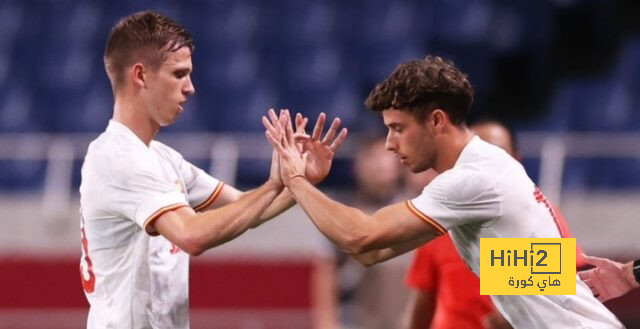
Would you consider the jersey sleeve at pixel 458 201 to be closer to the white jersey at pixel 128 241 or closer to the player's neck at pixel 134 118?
the white jersey at pixel 128 241

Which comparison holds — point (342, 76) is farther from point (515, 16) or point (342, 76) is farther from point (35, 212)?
point (35, 212)

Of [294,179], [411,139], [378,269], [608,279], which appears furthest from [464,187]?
[378,269]

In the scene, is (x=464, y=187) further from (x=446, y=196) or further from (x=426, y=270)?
(x=426, y=270)

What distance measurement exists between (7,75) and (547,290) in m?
8.66

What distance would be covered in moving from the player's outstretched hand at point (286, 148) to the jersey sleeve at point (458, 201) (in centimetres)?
45

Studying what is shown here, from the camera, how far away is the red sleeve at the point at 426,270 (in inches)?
228

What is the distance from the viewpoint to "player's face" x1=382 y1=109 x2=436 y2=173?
14.8 feet

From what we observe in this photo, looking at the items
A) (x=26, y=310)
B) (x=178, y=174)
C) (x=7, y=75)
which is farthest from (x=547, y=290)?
(x=7, y=75)

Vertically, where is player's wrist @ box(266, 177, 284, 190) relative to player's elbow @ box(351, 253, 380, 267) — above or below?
above

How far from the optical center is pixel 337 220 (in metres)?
4.42

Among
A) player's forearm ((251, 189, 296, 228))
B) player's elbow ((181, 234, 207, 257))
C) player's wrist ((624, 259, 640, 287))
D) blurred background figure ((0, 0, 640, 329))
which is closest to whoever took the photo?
player's elbow ((181, 234, 207, 257))

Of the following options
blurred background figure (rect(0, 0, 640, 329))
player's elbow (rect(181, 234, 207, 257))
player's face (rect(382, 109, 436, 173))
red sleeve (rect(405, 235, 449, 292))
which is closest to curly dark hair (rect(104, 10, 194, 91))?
player's elbow (rect(181, 234, 207, 257))

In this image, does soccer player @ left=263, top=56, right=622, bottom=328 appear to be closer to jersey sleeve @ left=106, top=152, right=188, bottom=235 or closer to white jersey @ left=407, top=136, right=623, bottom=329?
white jersey @ left=407, top=136, right=623, bottom=329

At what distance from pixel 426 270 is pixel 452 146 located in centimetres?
139
